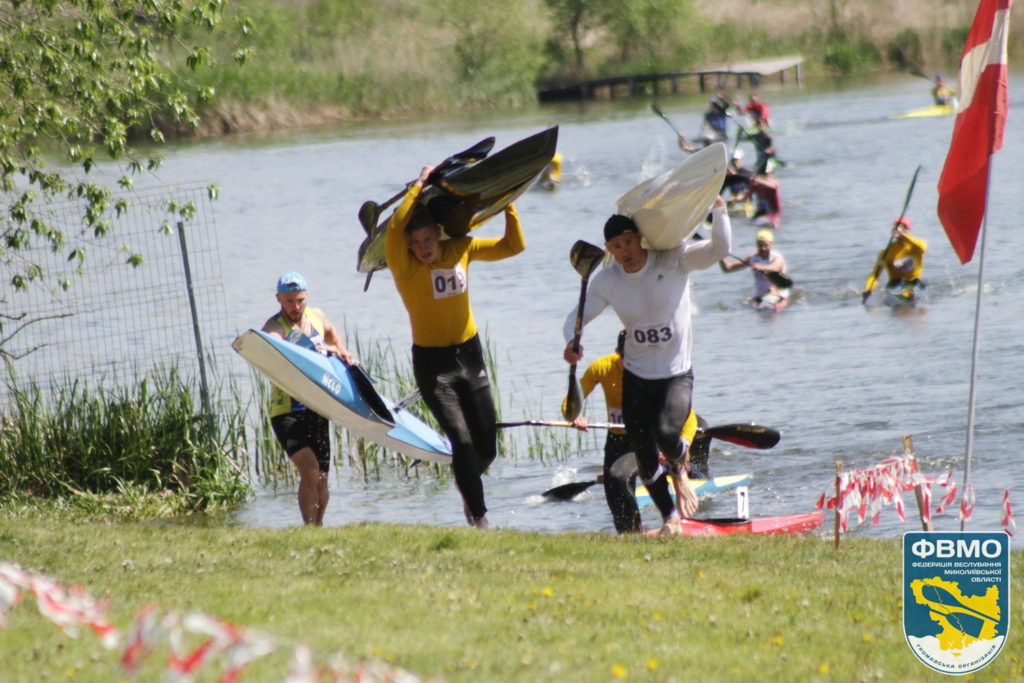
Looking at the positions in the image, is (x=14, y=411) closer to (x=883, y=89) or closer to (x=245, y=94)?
(x=245, y=94)

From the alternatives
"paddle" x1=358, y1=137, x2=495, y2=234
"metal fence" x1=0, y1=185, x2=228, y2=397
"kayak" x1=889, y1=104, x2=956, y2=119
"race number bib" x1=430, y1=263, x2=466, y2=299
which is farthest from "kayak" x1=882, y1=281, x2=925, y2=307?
"kayak" x1=889, y1=104, x2=956, y2=119

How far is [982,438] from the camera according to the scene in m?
11.9

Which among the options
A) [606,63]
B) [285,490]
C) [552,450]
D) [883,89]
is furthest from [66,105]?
[606,63]

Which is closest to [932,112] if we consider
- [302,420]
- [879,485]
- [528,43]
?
[528,43]

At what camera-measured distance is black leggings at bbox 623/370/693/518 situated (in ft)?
25.0

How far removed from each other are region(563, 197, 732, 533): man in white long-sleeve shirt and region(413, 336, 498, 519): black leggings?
648 millimetres

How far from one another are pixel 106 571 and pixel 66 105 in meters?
5.22

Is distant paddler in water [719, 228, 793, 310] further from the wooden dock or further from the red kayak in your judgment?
the wooden dock

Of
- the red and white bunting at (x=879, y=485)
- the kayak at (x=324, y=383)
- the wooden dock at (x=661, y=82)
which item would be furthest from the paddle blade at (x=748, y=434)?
the wooden dock at (x=661, y=82)

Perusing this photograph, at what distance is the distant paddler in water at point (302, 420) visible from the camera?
869cm

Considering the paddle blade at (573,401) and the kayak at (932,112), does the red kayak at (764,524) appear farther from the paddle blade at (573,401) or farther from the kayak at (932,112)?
the kayak at (932,112)

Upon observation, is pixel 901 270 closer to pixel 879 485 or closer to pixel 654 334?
pixel 654 334

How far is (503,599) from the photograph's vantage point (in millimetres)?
6012

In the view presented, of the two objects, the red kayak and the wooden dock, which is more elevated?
the wooden dock
